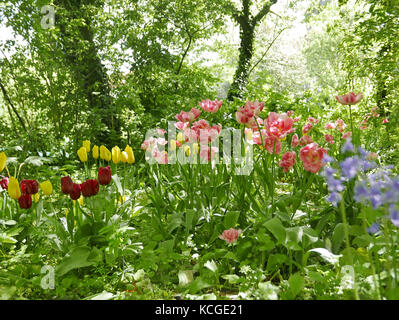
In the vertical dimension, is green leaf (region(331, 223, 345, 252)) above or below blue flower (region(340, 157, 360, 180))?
below

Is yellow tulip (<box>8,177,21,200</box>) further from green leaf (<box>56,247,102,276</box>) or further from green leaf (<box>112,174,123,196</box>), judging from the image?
green leaf (<box>112,174,123,196</box>)

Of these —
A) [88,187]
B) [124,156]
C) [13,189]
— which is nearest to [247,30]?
[124,156]

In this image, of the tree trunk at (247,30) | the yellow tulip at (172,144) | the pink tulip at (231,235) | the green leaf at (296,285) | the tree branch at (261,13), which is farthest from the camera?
the tree branch at (261,13)

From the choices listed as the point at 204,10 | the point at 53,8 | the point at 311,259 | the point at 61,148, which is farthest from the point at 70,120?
the point at 311,259

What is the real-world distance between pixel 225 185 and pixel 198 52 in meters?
5.48

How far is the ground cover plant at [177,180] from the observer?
1148mm

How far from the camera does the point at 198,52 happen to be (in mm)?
6660

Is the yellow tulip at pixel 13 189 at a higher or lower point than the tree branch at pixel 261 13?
lower

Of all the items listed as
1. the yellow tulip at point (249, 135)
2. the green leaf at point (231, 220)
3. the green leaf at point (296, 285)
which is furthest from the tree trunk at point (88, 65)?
the green leaf at point (296, 285)

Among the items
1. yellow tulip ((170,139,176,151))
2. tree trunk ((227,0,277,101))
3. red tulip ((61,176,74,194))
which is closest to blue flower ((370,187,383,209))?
red tulip ((61,176,74,194))

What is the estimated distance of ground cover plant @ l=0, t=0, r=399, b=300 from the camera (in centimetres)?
115

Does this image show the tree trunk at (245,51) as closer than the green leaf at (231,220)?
No

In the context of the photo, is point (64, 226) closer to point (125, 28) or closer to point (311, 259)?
point (311, 259)

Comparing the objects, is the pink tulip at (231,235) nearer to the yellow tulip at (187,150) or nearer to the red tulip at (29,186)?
the yellow tulip at (187,150)
